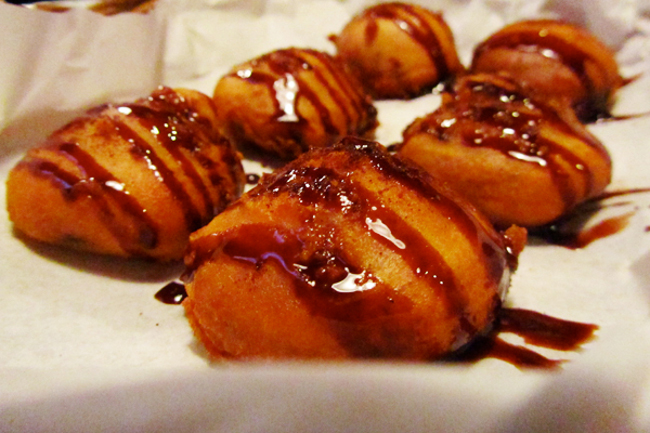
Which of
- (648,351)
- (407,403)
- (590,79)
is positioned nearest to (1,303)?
(407,403)

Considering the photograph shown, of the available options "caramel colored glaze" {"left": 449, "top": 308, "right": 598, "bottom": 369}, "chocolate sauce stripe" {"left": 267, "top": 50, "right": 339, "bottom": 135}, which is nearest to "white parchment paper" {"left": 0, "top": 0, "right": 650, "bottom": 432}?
"caramel colored glaze" {"left": 449, "top": 308, "right": 598, "bottom": 369}

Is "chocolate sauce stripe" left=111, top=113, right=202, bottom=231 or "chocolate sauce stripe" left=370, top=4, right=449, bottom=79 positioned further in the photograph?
"chocolate sauce stripe" left=370, top=4, right=449, bottom=79

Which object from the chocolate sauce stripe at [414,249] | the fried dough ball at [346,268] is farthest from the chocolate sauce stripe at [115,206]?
the chocolate sauce stripe at [414,249]

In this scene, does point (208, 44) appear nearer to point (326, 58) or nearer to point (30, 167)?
point (326, 58)

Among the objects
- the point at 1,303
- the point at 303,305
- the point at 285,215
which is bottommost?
the point at 1,303

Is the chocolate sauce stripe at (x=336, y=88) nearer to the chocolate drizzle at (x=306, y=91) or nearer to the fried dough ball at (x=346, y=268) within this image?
the chocolate drizzle at (x=306, y=91)

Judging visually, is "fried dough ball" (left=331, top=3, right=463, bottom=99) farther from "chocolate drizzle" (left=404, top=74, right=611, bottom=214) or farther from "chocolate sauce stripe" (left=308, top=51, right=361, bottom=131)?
"chocolate drizzle" (left=404, top=74, right=611, bottom=214)
